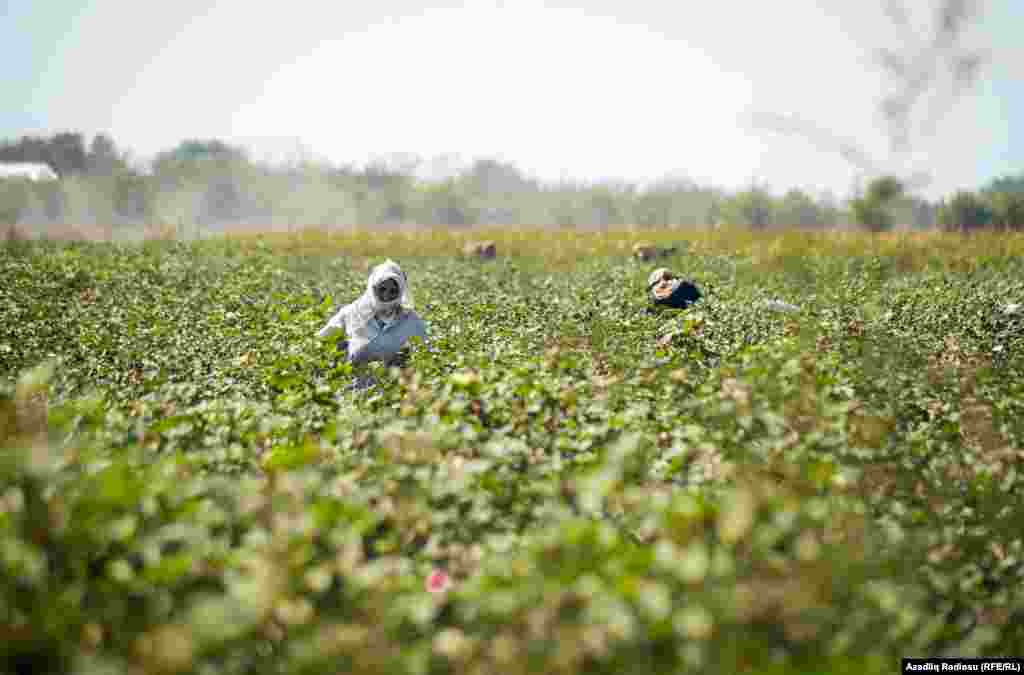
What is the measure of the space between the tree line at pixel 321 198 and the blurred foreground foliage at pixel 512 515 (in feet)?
147

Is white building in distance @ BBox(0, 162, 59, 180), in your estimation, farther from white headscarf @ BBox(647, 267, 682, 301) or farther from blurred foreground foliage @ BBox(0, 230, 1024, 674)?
blurred foreground foliage @ BBox(0, 230, 1024, 674)

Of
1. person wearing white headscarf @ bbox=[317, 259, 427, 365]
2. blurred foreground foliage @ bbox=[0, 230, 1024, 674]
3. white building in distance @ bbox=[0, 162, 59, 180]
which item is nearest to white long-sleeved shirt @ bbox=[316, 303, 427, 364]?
person wearing white headscarf @ bbox=[317, 259, 427, 365]

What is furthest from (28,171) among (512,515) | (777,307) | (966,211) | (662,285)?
(512,515)

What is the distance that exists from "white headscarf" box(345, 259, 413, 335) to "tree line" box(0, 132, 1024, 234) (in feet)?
142

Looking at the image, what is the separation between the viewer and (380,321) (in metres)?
5.32

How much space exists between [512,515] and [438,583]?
0.45m

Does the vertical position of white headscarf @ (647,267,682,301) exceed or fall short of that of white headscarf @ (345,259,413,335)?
it falls short

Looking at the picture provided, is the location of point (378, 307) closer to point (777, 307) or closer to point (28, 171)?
point (777, 307)

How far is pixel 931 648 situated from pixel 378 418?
2.08m

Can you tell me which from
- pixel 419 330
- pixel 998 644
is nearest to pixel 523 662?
pixel 998 644

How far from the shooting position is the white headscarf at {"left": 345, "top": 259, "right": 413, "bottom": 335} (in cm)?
523

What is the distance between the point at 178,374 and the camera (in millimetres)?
5242

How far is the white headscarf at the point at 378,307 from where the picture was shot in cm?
523

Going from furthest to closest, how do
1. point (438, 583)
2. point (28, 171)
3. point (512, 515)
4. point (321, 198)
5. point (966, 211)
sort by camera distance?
point (321, 198) → point (28, 171) → point (966, 211) → point (512, 515) → point (438, 583)
